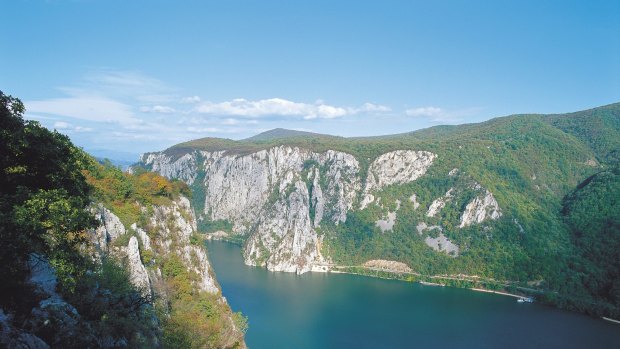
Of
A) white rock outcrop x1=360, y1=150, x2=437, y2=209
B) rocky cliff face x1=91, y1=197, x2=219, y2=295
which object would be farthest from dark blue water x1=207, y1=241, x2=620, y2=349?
white rock outcrop x1=360, y1=150, x2=437, y2=209

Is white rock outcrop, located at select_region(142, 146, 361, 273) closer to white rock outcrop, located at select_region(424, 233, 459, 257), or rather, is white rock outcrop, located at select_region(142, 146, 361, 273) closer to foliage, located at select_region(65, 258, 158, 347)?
white rock outcrop, located at select_region(424, 233, 459, 257)

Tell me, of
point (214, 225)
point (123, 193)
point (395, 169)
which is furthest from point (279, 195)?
point (123, 193)

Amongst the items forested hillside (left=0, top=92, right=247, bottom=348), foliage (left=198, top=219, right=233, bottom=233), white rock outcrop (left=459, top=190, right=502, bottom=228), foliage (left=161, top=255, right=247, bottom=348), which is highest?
forested hillside (left=0, top=92, right=247, bottom=348)

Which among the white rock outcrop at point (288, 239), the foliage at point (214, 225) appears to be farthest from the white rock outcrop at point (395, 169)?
the foliage at point (214, 225)

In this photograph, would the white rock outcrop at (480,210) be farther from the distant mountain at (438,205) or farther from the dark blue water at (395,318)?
the dark blue water at (395,318)

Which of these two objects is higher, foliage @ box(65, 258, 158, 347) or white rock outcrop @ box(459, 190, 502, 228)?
foliage @ box(65, 258, 158, 347)

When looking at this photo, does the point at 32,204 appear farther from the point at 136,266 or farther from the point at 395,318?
the point at 395,318

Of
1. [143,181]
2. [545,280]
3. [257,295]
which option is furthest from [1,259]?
Answer: [545,280]
